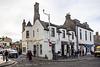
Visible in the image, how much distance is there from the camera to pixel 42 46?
26.0m

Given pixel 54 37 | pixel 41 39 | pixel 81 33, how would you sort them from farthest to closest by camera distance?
1. pixel 81 33
2. pixel 54 37
3. pixel 41 39

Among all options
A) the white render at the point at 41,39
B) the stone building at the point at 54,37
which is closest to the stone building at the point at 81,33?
the stone building at the point at 54,37

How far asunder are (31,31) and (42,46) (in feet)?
22.7

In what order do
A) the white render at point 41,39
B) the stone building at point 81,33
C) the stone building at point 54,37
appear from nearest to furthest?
the white render at point 41,39 < the stone building at point 54,37 < the stone building at point 81,33

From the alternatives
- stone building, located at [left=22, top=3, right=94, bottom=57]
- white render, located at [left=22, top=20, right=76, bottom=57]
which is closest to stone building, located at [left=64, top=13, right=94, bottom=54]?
stone building, located at [left=22, top=3, right=94, bottom=57]

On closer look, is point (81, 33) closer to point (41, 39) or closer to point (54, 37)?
point (54, 37)

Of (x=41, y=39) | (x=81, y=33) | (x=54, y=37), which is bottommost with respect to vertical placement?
(x=41, y=39)

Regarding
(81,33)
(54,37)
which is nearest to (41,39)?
(54,37)

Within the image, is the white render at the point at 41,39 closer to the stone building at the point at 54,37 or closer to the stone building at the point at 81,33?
the stone building at the point at 54,37

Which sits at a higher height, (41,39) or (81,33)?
(81,33)

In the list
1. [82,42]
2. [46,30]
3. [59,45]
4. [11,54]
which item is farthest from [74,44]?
[11,54]

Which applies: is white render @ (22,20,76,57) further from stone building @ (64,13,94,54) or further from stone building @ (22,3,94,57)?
stone building @ (64,13,94,54)

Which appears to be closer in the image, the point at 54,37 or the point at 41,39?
the point at 41,39

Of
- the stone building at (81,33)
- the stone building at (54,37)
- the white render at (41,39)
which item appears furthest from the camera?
the stone building at (81,33)
